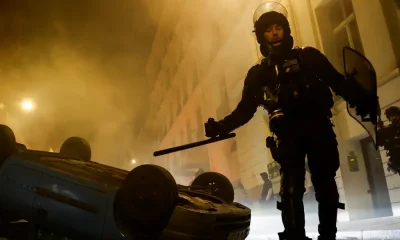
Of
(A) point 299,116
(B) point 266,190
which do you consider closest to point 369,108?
(A) point 299,116

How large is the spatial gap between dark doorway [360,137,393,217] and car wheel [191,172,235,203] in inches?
188

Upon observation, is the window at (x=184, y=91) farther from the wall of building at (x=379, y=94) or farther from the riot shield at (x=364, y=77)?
the riot shield at (x=364, y=77)

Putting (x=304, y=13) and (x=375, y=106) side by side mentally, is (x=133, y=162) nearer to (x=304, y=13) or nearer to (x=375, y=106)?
(x=304, y=13)

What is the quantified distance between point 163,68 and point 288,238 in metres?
29.4

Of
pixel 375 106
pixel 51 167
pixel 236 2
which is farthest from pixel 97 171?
pixel 236 2

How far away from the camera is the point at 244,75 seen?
45.7 ft

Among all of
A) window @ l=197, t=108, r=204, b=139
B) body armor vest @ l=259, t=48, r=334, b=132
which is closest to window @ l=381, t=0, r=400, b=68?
body armor vest @ l=259, t=48, r=334, b=132

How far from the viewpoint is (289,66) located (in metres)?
2.42

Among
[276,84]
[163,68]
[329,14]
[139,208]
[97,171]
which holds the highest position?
[163,68]

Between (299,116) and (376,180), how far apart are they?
20.8 ft

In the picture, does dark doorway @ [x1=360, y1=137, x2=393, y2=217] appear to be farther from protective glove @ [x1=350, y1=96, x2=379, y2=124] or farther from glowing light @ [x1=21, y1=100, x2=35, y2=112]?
glowing light @ [x1=21, y1=100, x2=35, y2=112]

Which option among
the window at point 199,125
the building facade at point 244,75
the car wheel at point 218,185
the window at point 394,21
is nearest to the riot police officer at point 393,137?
the building facade at point 244,75

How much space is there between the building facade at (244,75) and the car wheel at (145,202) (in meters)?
5.58

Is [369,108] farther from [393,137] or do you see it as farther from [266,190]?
[266,190]
